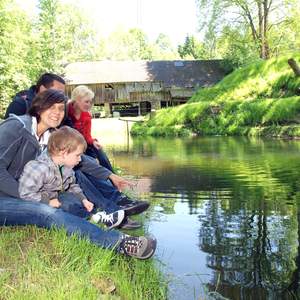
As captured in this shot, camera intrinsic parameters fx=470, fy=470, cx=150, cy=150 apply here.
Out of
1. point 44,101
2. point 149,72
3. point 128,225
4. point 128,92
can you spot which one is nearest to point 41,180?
point 44,101

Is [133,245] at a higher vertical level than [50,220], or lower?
lower

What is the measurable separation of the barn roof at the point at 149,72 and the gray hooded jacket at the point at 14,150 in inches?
1567

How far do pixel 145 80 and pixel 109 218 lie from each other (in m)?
40.2

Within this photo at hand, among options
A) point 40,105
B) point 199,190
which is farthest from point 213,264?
point 199,190

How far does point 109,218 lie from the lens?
175 inches

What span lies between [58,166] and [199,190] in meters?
5.50

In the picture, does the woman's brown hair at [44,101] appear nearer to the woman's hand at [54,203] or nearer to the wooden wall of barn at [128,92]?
the woman's hand at [54,203]

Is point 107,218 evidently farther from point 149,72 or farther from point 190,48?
point 190,48

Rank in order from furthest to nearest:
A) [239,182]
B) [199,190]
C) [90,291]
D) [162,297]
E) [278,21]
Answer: [278,21]
[239,182]
[199,190]
[162,297]
[90,291]

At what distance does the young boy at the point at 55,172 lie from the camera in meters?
3.95

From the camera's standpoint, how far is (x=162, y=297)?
3771 millimetres

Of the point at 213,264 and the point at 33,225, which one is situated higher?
the point at 33,225

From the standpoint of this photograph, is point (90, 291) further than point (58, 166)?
No

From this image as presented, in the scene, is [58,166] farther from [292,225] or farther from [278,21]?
[278,21]
